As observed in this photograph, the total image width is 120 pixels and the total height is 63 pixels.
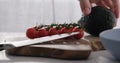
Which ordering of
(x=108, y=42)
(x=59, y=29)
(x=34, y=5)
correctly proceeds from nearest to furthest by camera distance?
1. (x=108, y=42)
2. (x=59, y=29)
3. (x=34, y=5)

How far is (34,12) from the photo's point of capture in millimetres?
1960

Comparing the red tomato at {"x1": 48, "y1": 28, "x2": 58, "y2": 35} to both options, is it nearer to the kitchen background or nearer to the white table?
the white table

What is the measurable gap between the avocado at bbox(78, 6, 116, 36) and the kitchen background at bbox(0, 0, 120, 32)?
40.9 inches

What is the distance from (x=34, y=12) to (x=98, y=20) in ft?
3.78

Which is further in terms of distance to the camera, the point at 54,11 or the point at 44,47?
the point at 54,11

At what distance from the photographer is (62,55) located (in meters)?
0.66

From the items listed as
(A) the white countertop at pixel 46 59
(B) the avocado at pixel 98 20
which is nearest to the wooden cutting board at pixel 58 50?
(A) the white countertop at pixel 46 59

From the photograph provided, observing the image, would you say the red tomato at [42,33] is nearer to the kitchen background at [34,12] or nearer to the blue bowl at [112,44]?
the blue bowl at [112,44]

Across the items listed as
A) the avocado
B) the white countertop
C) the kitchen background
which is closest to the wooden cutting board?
the white countertop

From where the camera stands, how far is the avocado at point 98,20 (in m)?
0.86

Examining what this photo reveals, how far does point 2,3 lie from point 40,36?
1248 mm

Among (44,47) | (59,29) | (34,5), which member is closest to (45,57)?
(44,47)

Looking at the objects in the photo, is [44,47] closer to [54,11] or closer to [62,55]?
[62,55]

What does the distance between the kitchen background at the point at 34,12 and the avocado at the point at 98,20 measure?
1038mm
